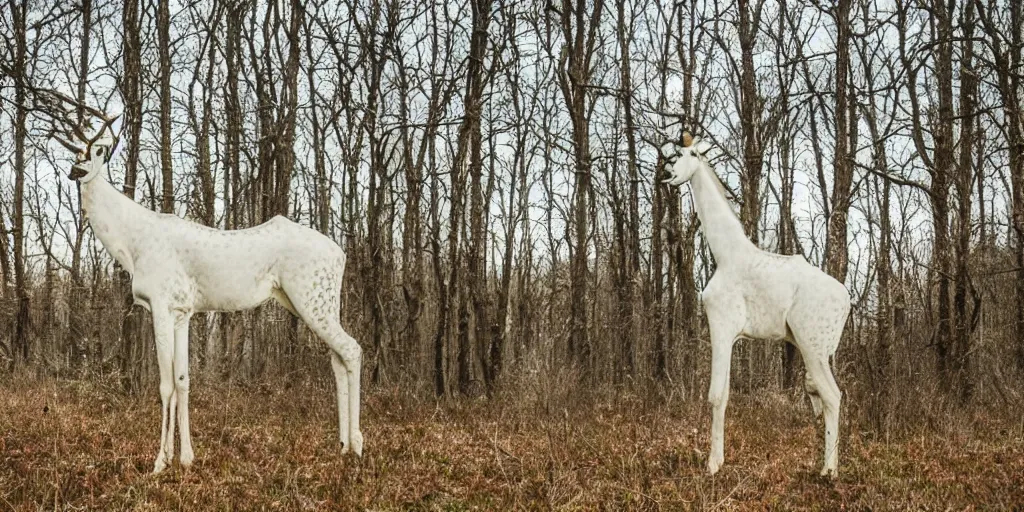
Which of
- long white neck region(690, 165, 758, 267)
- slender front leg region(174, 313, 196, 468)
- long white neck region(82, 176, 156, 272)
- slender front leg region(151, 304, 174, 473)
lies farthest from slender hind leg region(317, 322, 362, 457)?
long white neck region(690, 165, 758, 267)

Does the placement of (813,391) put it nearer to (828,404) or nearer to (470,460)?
(828,404)

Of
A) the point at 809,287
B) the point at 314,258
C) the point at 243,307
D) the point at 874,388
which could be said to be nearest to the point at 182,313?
the point at 243,307

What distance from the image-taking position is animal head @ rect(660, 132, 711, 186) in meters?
7.55

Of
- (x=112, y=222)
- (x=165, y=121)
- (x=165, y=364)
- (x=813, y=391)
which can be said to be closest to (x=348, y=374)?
(x=165, y=364)

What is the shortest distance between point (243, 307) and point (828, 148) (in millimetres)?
21773

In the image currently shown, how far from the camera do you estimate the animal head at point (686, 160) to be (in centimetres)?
755

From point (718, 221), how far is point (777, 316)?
1.03m

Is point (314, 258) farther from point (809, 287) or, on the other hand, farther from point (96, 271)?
point (96, 271)

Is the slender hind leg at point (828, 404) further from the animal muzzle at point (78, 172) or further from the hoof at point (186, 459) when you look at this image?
the animal muzzle at point (78, 172)

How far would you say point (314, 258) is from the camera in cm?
738

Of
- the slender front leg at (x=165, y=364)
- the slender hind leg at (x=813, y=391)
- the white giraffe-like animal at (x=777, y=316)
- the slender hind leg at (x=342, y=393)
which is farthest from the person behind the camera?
the slender hind leg at (x=342, y=393)

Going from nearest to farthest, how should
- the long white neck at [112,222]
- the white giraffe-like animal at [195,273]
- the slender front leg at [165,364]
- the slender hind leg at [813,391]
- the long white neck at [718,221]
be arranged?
1. the slender front leg at [165,364]
2. the white giraffe-like animal at [195,273]
3. the long white neck at [112,222]
4. the slender hind leg at [813,391]
5. the long white neck at [718,221]

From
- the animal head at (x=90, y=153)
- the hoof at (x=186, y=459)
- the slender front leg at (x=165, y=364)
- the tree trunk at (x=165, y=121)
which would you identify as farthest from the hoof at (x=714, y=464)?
the tree trunk at (x=165, y=121)

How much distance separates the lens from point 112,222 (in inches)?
274
